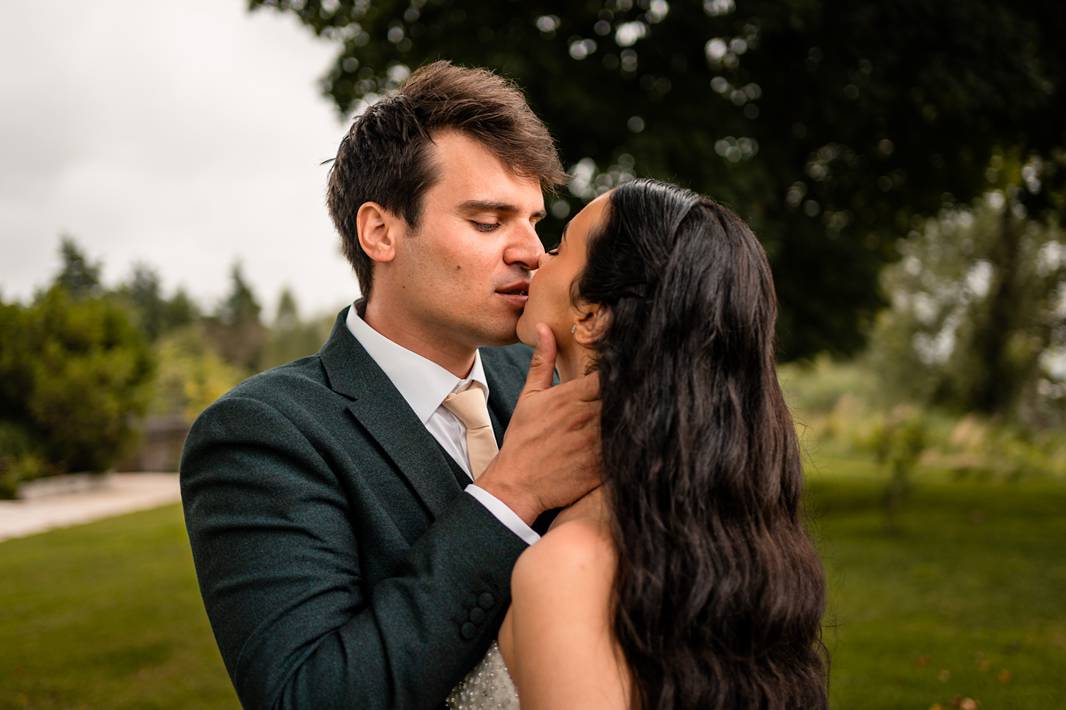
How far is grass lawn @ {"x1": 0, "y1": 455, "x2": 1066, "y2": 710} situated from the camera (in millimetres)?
6961

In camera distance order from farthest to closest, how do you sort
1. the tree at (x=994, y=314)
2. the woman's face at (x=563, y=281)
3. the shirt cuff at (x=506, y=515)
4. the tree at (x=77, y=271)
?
the tree at (x=77, y=271)
the tree at (x=994, y=314)
the woman's face at (x=563, y=281)
the shirt cuff at (x=506, y=515)

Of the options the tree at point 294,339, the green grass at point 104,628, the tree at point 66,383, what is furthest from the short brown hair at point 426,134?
the tree at point 294,339

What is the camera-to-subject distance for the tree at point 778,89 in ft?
34.8

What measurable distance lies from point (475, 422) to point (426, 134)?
896 millimetres

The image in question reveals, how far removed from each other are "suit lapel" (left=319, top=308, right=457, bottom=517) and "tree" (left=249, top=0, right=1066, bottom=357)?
7.94 metres

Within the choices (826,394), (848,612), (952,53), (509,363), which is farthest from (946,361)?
(509,363)

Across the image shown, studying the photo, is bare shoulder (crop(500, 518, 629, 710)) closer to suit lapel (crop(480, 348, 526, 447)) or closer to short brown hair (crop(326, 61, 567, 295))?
suit lapel (crop(480, 348, 526, 447))

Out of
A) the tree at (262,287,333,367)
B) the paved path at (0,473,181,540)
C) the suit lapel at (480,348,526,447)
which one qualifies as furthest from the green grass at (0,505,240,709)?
the tree at (262,287,333,367)

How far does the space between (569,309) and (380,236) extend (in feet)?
2.89

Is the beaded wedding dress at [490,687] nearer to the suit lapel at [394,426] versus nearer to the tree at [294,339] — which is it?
the suit lapel at [394,426]

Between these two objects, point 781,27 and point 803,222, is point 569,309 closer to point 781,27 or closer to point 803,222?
point 781,27

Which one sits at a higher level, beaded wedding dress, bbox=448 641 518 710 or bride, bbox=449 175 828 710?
bride, bbox=449 175 828 710

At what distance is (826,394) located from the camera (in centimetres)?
3841

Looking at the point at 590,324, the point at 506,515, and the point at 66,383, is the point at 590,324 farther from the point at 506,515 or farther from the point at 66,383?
the point at 66,383
